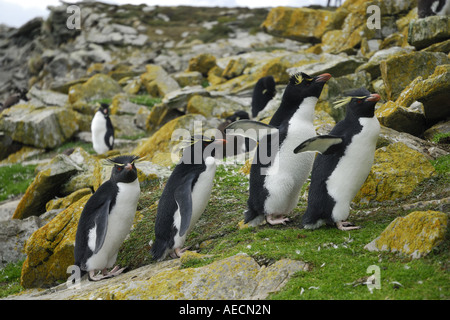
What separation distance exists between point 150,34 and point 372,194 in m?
43.3

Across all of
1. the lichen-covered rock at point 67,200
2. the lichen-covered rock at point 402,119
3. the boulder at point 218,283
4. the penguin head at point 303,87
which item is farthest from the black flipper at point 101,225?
the lichen-covered rock at point 402,119

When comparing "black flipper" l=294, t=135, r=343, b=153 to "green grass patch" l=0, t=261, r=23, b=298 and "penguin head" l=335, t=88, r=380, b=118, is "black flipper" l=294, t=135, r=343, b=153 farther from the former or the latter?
"green grass patch" l=0, t=261, r=23, b=298

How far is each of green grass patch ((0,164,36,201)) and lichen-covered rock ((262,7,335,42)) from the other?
14.9 meters

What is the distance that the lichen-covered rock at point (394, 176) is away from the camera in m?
6.16

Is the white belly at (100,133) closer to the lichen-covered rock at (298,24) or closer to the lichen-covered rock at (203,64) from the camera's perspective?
the lichen-covered rock at (203,64)

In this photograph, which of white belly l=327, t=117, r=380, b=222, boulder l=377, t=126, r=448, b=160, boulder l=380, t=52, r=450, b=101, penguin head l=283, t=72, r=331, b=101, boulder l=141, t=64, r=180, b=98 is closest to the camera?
white belly l=327, t=117, r=380, b=222

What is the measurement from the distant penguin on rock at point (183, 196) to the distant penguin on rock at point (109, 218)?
435 millimetres

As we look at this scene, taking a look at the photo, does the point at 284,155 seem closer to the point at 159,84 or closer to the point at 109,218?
the point at 109,218

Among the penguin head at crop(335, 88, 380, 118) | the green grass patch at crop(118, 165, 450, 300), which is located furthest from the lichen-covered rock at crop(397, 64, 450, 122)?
the penguin head at crop(335, 88, 380, 118)

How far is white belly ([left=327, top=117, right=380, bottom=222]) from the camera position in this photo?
535 centimetres

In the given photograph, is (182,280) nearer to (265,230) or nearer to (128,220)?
(265,230)

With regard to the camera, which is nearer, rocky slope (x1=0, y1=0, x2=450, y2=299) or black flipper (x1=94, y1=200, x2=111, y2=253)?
rocky slope (x1=0, y1=0, x2=450, y2=299)

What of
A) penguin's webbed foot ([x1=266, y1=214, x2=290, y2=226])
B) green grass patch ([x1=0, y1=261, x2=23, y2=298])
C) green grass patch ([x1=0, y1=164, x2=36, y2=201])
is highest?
penguin's webbed foot ([x1=266, y1=214, x2=290, y2=226])
